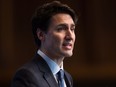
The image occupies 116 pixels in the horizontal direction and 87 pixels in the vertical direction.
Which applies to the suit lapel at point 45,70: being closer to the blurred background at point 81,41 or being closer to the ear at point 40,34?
the ear at point 40,34

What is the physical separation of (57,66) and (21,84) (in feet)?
0.82

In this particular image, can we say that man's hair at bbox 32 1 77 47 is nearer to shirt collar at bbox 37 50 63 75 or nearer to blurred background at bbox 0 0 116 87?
shirt collar at bbox 37 50 63 75

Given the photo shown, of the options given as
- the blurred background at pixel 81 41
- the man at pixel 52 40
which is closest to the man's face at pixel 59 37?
the man at pixel 52 40

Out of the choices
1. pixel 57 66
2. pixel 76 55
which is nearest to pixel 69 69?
pixel 76 55

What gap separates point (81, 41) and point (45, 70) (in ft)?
8.51

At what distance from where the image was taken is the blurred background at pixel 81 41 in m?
4.64

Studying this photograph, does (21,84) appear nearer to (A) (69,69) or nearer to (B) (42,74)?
(B) (42,74)

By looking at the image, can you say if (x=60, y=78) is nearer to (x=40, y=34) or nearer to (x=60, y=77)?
(x=60, y=77)

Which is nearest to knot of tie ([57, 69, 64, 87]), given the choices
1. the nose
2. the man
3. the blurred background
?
the man

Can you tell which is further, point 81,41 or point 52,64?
point 81,41

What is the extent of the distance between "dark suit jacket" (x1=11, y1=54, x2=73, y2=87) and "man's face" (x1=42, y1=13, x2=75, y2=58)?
7 centimetres

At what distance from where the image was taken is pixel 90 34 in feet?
15.5

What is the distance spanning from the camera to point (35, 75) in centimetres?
204

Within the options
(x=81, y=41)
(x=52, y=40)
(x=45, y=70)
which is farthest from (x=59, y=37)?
(x=81, y=41)
